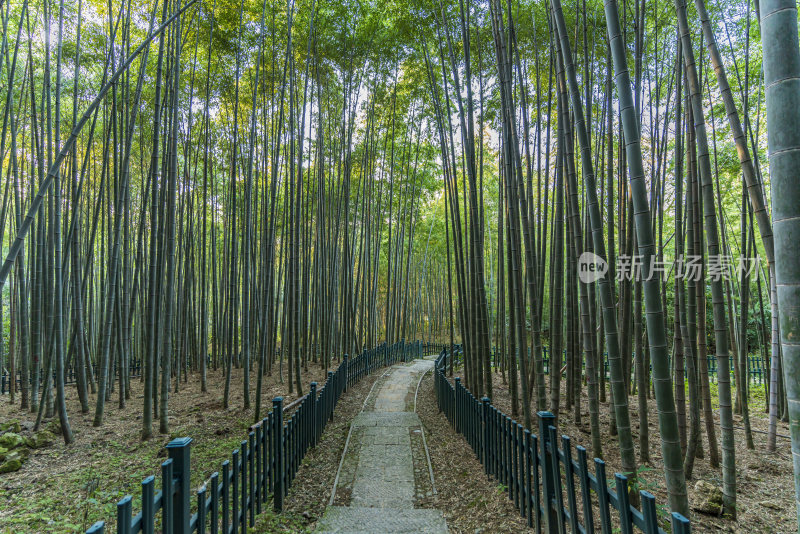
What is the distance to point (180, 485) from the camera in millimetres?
1604

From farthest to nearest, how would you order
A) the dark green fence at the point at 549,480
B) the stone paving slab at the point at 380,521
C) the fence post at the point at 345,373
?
the fence post at the point at 345,373, the stone paving slab at the point at 380,521, the dark green fence at the point at 549,480

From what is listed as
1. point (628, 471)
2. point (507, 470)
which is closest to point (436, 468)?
point (507, 470)

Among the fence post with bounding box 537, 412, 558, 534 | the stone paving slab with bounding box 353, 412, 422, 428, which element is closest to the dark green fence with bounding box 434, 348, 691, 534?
the fence post with bounding box 537, 412, 558, 534

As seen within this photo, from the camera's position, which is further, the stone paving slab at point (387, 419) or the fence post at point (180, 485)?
the stone paving slab at point (387, 419)

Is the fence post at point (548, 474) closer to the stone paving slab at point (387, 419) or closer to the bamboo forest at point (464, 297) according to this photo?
the bamboo forest at point (464, 297)

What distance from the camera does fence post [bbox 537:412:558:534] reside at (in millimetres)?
2078

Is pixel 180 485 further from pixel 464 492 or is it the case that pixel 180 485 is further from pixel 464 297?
pixel 464 297

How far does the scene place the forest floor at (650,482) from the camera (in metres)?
2.63

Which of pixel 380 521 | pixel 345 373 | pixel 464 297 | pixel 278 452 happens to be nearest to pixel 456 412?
pixel 464 297

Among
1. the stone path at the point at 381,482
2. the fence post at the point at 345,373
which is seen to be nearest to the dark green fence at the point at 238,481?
the stone path at the point at 381,482

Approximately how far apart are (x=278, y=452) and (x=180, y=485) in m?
1.31

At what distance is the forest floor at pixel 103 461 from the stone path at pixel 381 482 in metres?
0.64

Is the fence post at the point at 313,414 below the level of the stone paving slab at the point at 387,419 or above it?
above

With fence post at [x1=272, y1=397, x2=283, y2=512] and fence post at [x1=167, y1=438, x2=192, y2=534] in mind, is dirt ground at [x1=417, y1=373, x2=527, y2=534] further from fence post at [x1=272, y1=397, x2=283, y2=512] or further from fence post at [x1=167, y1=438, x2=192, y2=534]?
fence post at [x1=167, y1=438, x2=192, y2=534]
